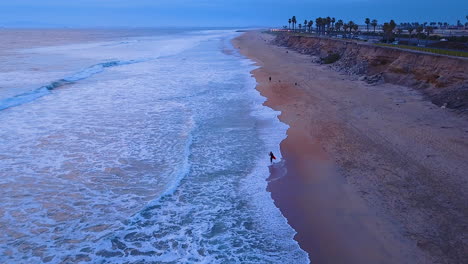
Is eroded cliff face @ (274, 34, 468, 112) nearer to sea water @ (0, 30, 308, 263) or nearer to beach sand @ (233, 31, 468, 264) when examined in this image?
beach sand @ (233, 31, 468, 264)

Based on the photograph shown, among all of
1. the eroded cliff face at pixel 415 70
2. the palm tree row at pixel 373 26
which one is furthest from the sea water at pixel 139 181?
the palm tree row at pixel 373 26

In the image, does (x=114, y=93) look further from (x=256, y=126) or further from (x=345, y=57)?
(x=345, y=57)

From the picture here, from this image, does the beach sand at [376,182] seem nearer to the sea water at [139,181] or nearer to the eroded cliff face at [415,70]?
the sea water at [139,181]

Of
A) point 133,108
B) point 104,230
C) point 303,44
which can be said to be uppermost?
point 303,44

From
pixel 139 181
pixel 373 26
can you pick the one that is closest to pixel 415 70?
pixel 139 181

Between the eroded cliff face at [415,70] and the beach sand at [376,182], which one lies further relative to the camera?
the eroded cliff face at [415,70]

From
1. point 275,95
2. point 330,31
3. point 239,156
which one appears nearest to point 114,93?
point 275,95

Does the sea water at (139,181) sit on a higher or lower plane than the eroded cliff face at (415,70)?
lower

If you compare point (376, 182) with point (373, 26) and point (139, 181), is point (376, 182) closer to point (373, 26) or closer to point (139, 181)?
point (139, 181)
